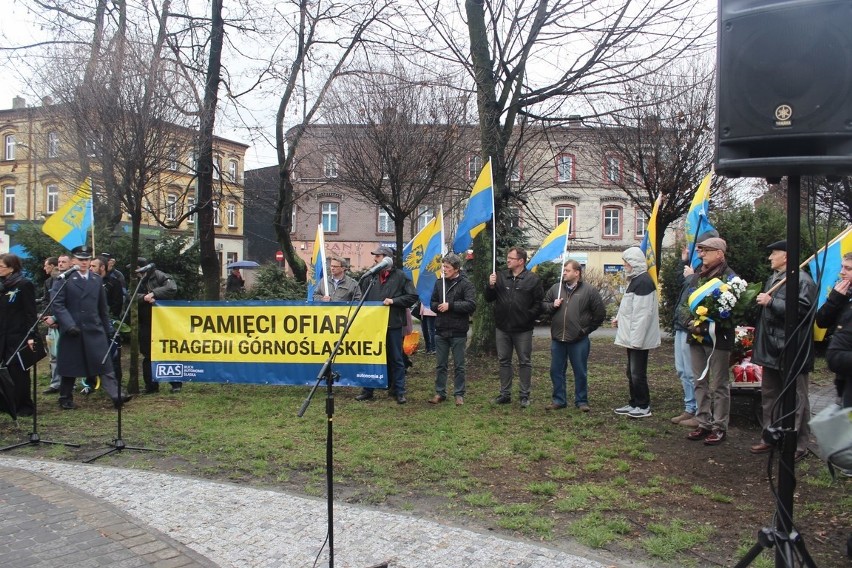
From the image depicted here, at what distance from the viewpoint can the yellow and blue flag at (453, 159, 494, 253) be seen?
31.8 feet

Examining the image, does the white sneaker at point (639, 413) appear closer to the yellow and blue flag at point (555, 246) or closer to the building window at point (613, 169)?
the yellow and blue flag at point (555, 246)

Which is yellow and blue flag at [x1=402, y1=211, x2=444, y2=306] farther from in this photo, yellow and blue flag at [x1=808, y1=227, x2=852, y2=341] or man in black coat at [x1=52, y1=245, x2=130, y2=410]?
yellow and blue flag at [x1=808, y1=227, x2=852, y2=341]

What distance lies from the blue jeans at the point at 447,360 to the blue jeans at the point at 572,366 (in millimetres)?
1211

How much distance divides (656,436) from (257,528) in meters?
4.53

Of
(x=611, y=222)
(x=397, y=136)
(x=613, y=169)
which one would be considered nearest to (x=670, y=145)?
(x=613, y=169)

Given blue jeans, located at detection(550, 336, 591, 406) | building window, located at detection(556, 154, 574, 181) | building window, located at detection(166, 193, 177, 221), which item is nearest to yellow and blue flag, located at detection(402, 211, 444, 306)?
blue jeans, located at detection(550, 336, 591, 406)

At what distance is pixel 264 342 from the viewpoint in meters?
9.95

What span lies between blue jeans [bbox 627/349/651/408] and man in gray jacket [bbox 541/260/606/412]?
0.54 metres

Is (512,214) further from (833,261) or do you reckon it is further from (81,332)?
(833,261)

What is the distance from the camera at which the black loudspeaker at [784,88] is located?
3377 millimetres

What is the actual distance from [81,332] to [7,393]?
4.93 ft

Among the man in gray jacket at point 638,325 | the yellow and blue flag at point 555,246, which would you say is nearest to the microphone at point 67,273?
the yellow and blue flag at point 555,246

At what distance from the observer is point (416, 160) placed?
1384 centimetres

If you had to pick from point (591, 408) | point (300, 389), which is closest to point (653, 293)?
point (591, 408)
